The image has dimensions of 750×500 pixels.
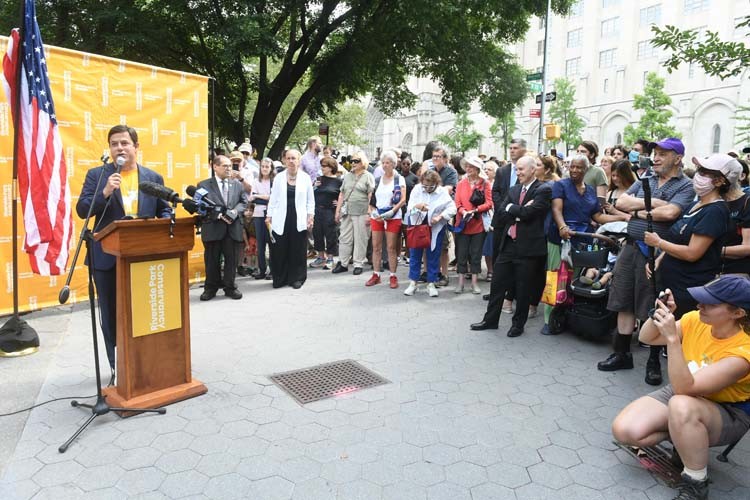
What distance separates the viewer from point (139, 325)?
4227 millimetres

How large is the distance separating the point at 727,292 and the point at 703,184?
1.45 m

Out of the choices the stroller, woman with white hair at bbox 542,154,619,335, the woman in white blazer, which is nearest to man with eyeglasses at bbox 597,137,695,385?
the stroller

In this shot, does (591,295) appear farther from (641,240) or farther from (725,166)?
(725,166)

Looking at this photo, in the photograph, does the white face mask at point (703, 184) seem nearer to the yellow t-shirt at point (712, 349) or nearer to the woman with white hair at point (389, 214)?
the yellow t-shirt at point (712, 349)

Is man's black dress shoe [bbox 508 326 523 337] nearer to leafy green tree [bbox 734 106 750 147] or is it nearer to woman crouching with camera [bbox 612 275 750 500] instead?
woman crouching with camera [bbox 612 275 750 500]

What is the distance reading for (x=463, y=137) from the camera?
63750 millimetres

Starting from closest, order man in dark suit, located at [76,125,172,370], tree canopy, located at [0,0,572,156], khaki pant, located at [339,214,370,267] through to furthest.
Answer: man in dark suit, located at [76,125,172,370] < khaki pant, located at [339,214,370,267] < tree canopy, located at [0,0,572,156]

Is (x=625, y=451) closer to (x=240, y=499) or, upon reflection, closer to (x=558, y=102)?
(x=240, y=499)

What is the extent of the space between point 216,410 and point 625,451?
2.95 meters

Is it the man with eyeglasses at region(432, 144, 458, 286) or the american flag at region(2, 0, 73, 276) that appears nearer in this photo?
the american flag at region(2, 0, 73, 276)

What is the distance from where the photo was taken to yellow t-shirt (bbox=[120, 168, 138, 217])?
4586 millimetres

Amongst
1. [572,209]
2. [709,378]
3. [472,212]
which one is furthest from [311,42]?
[709,378]

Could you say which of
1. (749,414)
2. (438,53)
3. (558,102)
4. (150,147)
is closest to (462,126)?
(558,102)

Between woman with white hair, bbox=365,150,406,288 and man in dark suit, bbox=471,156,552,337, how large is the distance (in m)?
2.46
